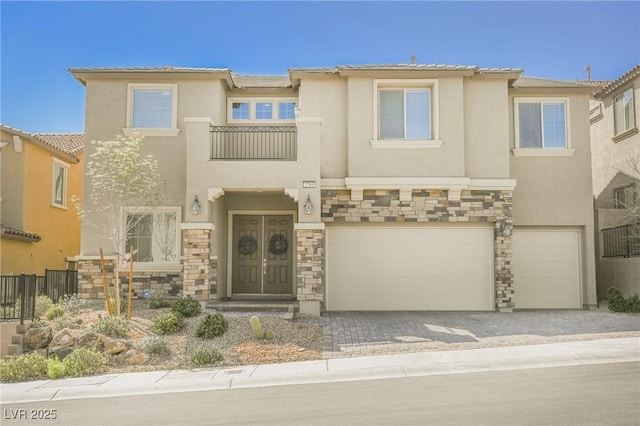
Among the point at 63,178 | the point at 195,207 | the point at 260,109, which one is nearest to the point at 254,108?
the point at 260,109

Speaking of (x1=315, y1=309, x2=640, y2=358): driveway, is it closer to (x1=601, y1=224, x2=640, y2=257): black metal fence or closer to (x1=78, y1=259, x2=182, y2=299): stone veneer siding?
(x1=601, y1=224, x2=640, y2=257): black metal fence

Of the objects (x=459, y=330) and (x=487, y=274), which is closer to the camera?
(x=459, y=330)

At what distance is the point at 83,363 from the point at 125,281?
6018mm

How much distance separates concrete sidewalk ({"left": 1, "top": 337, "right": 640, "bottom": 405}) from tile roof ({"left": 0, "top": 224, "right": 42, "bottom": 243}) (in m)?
9.29

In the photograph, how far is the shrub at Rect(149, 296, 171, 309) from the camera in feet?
49.1

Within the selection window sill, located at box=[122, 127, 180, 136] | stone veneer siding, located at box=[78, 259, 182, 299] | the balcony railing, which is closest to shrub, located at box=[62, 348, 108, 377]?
stone veneer siding, located at box=[78, 259, 182, 299]

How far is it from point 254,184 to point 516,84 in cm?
867

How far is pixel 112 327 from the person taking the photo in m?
12.1

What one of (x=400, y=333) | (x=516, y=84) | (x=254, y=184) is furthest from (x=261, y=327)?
(x=516, y=84)

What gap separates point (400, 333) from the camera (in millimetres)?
13047

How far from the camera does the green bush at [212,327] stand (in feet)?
40.0

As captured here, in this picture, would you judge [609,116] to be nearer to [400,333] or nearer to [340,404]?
[400,333]

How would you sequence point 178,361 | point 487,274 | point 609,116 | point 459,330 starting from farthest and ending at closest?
1. point 609,116
2. point 487,274
3. point 459,330
4. point 178,361

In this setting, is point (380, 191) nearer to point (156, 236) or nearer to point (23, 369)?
point (156, 236)
